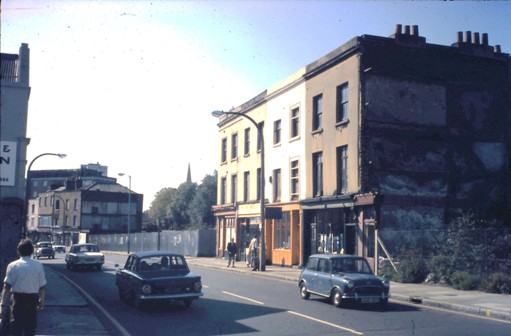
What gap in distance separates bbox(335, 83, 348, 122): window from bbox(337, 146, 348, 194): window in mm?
1620

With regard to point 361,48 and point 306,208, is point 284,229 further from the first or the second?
point 361,48

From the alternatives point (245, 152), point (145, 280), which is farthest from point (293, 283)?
point (245, 152)

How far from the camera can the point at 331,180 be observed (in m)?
28.4

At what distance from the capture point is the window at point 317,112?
30406mm

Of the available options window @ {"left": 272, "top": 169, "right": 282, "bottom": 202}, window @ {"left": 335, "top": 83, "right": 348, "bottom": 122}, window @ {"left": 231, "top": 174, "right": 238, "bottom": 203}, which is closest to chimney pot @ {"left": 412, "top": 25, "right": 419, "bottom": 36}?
window @ {"left": 335, "top": 83, "right": 348, "bottom": 122}

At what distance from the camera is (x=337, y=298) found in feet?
49.5

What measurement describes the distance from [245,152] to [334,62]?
13.0m

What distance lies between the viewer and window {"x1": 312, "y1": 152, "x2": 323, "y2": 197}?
98.0ft

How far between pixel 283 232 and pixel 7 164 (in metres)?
25.6

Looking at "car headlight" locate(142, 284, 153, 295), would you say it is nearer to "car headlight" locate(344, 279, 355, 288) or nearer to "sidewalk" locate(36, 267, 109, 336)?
"sidewalk" locate(36, 267, 109, 336)

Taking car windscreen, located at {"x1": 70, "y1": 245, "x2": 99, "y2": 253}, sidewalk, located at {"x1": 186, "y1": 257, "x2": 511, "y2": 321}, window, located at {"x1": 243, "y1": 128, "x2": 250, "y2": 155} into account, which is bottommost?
sidewalk, located at {"x1": 186, "y1": 257, "x2": 511, "y2": 321}

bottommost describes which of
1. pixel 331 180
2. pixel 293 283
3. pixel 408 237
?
pixel 293 283

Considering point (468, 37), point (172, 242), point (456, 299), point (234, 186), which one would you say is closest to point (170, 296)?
point (456, 299)

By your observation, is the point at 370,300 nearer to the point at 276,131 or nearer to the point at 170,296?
the point at 170,296
